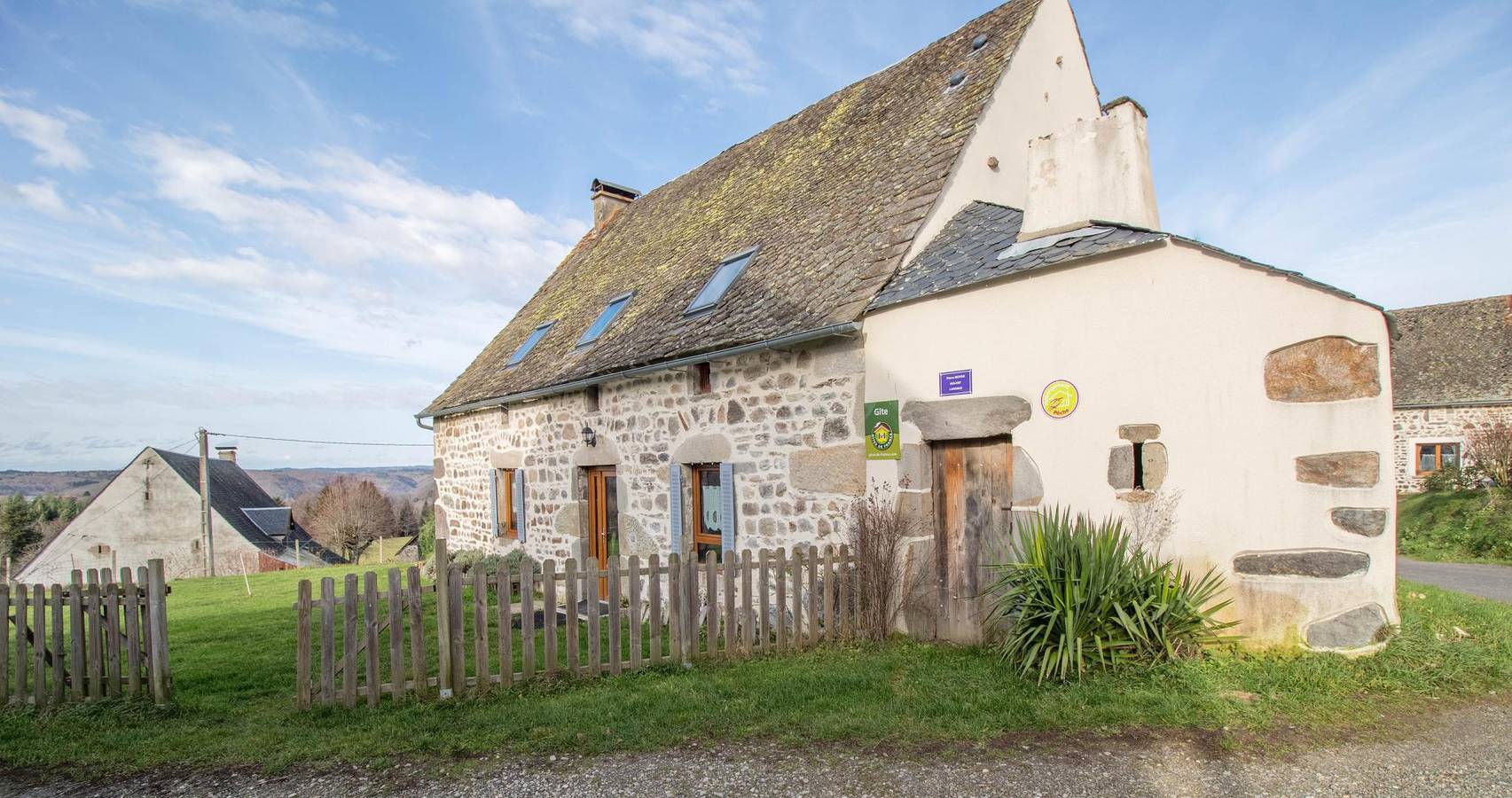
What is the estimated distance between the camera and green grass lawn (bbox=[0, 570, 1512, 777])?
4.38 meters

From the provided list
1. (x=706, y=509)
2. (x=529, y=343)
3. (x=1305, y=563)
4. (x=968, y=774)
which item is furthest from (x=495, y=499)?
(x=1305, y=563)

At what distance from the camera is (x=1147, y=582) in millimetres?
5094

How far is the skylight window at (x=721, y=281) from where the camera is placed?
29.4 feet

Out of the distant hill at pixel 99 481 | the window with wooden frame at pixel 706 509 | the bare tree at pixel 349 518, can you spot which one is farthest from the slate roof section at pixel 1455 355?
the distant hill at pixel 99 481

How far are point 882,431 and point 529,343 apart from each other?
847 centimetres

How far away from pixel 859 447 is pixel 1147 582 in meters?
2.56

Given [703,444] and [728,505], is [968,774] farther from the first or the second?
[703,444]

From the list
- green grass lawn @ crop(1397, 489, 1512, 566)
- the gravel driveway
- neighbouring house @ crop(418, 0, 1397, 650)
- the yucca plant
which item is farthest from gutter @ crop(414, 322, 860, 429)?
green grass lawn @ crop(1397, 489, 1512, 566)

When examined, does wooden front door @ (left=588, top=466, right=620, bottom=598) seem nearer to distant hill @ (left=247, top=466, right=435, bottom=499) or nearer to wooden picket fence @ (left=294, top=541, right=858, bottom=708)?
wooden picket fence @ (left=294, top=541, right=858, bottom=708)

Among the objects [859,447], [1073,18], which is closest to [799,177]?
[1073,18]

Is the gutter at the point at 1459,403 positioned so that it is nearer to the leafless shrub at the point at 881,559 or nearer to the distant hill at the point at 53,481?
the leafless shrub at the point at 881,559

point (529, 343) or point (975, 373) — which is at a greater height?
point (529, 343)

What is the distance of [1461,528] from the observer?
14352 mm

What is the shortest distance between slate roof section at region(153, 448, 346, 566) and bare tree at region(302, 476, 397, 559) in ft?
19.4
